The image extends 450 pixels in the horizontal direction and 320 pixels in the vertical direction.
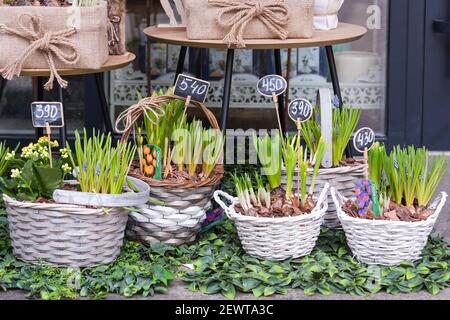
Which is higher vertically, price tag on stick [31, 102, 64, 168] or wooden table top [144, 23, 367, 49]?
wooden table top [144, 23, 367, 49]

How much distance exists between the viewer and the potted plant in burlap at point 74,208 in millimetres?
3096

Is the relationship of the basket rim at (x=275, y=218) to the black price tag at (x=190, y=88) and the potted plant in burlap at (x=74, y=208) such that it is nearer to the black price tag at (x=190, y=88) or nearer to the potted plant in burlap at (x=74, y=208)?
the potted plant in burlap at (x=74, y=208)

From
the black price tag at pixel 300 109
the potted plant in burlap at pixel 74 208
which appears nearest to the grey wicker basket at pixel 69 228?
the potted plant in burlap at pixel 74 208

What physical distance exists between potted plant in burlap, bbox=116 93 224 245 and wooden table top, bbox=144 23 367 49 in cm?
23

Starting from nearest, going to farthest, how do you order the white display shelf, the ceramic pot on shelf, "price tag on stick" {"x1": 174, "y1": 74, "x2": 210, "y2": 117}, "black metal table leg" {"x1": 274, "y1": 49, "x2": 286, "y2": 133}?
"price tag on stick" {"x1": 174, "y1": 74, "x2": 210, "y2": 117}, the ceramic pot on shelf, "black metal table leg" {"x1": 274, "y1": 49, "x2": 286, "y2": 133}, the white display shelf

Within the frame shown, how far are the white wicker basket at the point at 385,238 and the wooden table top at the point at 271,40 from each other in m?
0.61

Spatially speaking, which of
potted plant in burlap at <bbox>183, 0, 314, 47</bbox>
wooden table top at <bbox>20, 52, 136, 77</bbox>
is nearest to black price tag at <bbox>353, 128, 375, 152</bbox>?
potted plant in burlap at <bbox>183, 0, 314, 47</bbox>

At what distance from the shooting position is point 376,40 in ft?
14.5

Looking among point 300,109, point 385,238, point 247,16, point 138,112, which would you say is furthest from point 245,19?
point 385,238

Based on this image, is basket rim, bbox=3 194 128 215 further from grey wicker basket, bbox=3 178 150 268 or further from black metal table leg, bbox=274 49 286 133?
black metal table leg, bbox=274 49 286 133

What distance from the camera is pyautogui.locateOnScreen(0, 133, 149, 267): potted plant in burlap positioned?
3.10 m

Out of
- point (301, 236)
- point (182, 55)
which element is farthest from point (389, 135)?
point (301, 236)

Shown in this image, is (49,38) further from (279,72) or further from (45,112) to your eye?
(279,72)

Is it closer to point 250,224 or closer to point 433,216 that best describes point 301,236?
point 250,224
